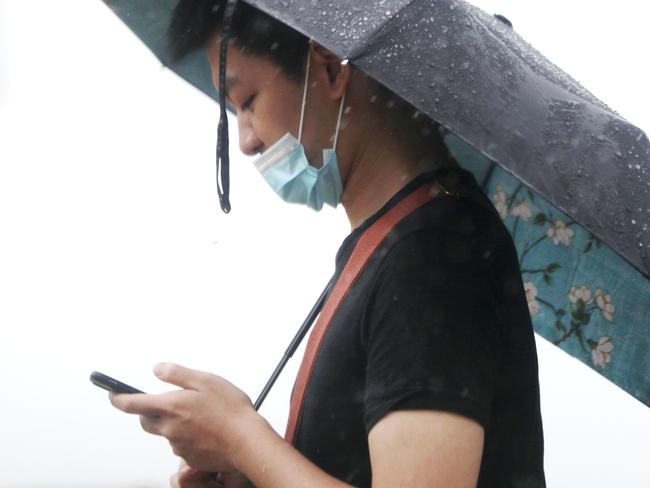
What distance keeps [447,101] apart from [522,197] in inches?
33.0

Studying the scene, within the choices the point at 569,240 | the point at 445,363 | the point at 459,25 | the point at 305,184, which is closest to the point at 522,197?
the point at 569,240

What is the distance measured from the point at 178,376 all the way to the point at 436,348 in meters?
0.48

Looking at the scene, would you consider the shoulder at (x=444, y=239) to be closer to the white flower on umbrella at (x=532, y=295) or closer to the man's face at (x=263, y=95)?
the man's face at (x=263, y=95)

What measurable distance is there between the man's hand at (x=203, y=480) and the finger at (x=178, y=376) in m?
0.26

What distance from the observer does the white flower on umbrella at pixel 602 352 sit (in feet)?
7.40

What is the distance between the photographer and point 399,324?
4.96 ft

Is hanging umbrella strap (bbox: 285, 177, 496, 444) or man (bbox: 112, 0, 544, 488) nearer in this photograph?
man (bbox: 112, 0, 544, 488)

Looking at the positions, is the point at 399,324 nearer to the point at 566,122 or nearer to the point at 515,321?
the point at 515,321

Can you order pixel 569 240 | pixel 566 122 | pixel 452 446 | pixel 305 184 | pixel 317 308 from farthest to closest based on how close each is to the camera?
pixel 569 240, pixel 317 308, pixel 305 184, pixel 566 122, pixel 452 446

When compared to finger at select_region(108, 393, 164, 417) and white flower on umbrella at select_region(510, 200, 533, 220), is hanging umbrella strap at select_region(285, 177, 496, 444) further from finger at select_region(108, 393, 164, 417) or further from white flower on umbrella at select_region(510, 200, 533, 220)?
white flower on umbrella at select_region(510, 200, 533, 220)

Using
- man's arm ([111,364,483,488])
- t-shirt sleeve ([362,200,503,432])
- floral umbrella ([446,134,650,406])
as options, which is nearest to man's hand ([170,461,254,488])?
man's arm ([111,364,483,488])

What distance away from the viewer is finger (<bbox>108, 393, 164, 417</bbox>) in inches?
65.1

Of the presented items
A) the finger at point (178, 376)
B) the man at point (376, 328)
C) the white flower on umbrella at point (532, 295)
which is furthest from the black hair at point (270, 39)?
the white flower on umbrella at point (532, 295)

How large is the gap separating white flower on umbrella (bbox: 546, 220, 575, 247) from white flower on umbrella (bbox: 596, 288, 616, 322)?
13cm
